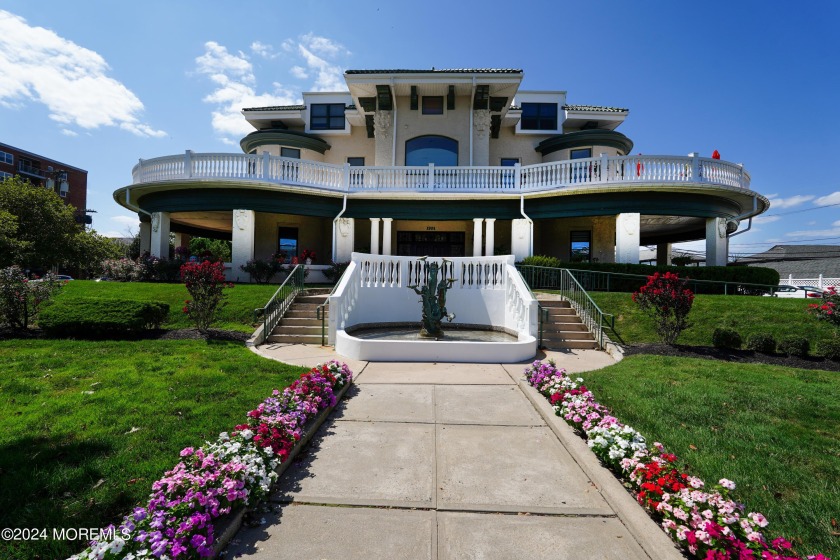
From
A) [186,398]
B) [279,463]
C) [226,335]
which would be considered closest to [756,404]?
[279,463]

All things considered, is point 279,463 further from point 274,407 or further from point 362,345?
point 362,345

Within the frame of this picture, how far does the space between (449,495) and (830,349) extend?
10295 mm

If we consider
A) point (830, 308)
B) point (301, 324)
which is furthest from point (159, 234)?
point (830, 308)

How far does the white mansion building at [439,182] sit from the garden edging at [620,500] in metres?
13.7

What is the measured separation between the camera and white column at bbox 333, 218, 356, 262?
17750 millimetres

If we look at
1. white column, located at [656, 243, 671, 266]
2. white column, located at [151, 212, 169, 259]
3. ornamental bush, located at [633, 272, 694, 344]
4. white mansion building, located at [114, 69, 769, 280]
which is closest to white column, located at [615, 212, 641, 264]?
white mansion building, located at [114, 69, 769, 280]

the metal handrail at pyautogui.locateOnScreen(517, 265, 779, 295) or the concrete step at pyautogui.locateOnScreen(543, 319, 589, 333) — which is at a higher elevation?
the metal handrail at pyautogui.locateOnScreen(517, 265, 779, 295)

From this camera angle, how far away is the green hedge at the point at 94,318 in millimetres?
8977

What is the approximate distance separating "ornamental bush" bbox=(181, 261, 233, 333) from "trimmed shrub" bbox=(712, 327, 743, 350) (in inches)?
481

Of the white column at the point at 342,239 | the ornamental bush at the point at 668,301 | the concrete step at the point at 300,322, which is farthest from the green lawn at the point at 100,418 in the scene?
the white column at the point at 342,239

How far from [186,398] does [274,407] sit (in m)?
1.73

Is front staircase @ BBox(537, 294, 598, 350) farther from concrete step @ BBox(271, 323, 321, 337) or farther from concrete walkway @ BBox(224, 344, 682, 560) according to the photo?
concrete step @ BBox(271, 323, 321, 337)

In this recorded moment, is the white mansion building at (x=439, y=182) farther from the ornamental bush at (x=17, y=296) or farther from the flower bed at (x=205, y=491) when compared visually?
the flower bed at (x=205, y=491)

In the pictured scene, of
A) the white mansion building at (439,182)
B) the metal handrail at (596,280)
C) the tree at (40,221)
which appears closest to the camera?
the metal handrail at (596,280)
